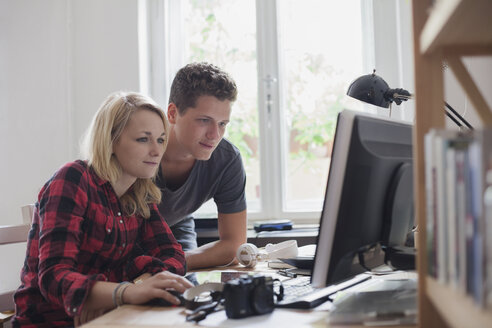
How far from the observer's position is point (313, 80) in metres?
2.95

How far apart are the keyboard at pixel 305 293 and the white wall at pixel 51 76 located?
1.90 metres

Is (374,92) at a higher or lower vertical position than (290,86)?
lower

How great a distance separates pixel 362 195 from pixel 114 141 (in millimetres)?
734

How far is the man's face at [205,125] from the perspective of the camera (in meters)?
1.83

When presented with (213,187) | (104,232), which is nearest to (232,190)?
(213,187)

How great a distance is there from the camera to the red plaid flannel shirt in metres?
1.10

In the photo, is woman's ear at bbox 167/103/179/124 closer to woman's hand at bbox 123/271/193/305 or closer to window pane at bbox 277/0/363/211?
woman's hand at bbox 123/271/193/305

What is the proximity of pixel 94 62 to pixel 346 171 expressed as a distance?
234 centimetres

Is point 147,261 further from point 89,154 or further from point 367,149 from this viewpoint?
point 367,149

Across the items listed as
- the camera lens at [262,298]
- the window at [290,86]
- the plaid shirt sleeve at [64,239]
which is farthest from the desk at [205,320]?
the window at [290,86]

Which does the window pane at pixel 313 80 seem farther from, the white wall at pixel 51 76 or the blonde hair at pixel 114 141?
the blonde hair at pixel 114 141

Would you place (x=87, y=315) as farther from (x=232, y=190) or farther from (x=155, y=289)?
(x=232, y=190)

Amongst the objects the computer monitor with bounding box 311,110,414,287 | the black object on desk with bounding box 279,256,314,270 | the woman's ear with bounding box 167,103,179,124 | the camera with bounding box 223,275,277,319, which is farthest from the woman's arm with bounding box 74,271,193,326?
the woman's ear with bounding box 167,103,179,124

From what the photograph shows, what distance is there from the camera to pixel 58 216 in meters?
1.17
